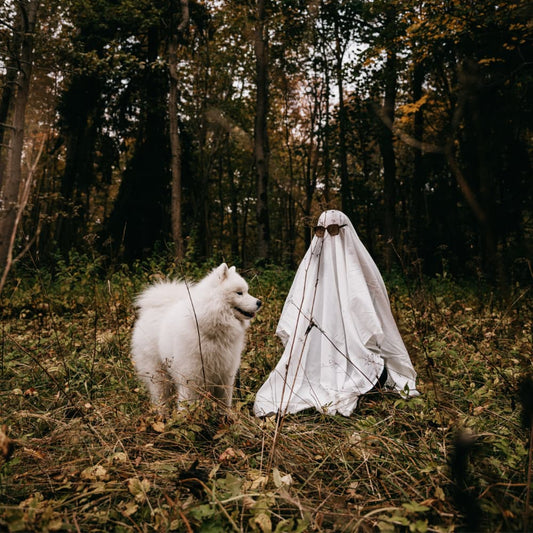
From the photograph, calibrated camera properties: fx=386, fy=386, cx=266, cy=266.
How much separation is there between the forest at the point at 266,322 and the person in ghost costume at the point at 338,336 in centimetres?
29

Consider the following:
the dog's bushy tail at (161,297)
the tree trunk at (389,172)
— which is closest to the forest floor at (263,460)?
the dog's bushy tail at (161,297)

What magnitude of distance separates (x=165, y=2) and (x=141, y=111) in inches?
146

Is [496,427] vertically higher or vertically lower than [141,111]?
lower

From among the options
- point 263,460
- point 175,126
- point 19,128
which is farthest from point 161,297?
point 175,126

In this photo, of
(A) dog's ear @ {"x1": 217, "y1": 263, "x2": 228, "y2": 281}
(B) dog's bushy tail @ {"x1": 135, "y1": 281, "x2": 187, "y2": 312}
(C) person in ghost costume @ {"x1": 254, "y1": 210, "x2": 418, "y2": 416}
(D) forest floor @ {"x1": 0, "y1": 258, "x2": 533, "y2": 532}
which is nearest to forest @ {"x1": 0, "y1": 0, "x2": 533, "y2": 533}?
(D) forest floor @ {"x1": 0, "y1": 258, "x2": 533, "y2": 532}

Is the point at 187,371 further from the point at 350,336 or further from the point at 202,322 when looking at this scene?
the point at 350,336

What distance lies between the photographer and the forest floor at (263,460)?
1.87 m

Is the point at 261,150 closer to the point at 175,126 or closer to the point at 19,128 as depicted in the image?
the point at 175,126

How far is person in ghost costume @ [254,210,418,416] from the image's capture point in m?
3.98

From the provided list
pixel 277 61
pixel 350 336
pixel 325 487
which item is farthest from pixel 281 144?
pixel 325 487

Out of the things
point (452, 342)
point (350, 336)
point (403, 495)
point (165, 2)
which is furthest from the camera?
point (165, 2)

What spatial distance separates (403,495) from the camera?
2311 millimetres

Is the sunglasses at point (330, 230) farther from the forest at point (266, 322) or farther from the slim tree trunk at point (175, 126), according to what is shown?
the slim tree trunk at point (175, 126)

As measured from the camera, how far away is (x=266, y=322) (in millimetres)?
6918
